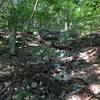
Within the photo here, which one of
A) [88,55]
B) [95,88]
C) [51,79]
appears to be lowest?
[95,88]

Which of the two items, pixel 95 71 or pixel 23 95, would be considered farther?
pixel 95 71

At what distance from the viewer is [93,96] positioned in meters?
5.04

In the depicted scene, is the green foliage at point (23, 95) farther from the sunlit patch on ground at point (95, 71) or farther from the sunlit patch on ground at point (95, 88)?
the sunlit patch on ground at point (95, 71)

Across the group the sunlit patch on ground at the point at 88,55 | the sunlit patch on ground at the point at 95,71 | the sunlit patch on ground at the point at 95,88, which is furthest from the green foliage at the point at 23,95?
the sunlit patch on ground at the point at 88,55

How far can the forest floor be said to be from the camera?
512 cm

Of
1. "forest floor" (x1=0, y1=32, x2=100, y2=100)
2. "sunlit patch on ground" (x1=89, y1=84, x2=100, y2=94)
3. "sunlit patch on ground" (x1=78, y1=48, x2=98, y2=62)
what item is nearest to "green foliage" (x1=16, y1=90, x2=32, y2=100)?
"forest floor" (x1=0, y1=32, x2=100, y2=100)

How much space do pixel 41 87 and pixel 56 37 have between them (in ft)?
21.9

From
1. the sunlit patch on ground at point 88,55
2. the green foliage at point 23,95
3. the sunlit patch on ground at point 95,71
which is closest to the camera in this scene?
the green foliage at point 23,95

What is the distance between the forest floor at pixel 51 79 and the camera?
16.8ft

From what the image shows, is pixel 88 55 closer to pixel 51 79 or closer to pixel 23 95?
pixel 51 79

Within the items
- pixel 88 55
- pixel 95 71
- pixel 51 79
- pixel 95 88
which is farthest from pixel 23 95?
pixel 88 55

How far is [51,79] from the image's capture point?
5715mm

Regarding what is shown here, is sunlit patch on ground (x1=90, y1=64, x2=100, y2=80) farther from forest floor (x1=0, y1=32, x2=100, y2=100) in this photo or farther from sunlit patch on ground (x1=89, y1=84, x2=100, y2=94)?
sunlit patch on ground (x1=89, y1=84, x2=100, y2=94)

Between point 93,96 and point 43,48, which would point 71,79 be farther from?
point 43,48
